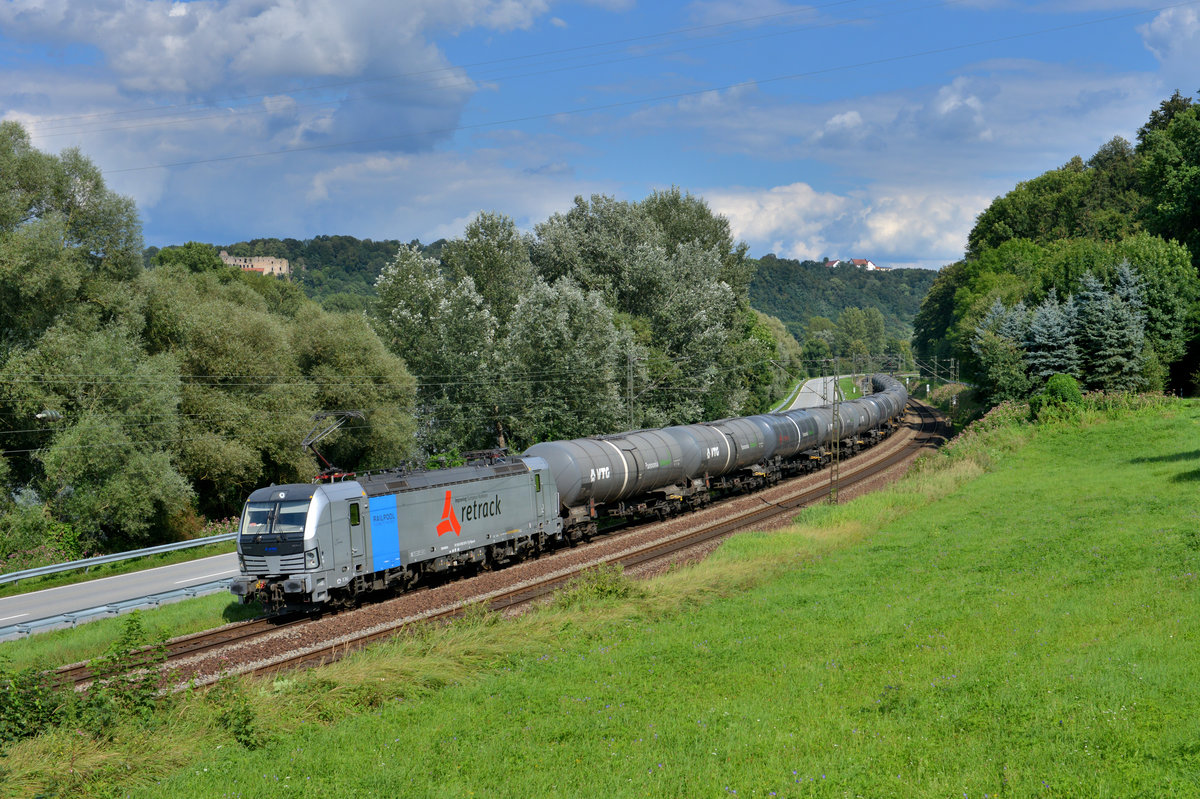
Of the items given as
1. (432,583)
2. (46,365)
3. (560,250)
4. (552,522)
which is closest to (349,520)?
(432,583)

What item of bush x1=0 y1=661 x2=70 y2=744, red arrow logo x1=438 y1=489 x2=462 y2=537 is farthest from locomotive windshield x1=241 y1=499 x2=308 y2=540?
bush x1=0 y1=661 x2=70 y2=744

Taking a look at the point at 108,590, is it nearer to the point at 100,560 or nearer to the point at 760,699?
the point at 100,560

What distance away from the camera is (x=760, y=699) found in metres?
12.6

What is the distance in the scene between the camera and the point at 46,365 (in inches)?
1374

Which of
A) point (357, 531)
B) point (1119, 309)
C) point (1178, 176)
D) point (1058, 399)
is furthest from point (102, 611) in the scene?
point (1178, 176)

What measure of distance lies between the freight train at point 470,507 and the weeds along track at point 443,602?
75 centimetres

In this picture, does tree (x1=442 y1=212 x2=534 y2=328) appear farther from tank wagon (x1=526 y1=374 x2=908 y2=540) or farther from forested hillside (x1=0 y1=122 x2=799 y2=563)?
tank wagon (x1=526 y1=374 x2=908 y2=540)

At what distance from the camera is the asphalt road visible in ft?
87.6

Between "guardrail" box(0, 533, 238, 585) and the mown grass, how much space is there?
19.6 meters

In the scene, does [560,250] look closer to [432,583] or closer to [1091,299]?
[1091,299]

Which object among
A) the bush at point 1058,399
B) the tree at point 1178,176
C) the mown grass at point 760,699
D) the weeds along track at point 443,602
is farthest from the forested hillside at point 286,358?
the tree at point 1178,176

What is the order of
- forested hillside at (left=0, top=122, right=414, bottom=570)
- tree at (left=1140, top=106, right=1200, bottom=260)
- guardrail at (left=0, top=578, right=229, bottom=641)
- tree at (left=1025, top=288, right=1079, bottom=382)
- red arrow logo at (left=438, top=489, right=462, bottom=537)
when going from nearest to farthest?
guardrail at (left=0, top=578, right=229, bottom=641), red arrow logo at (left=438, top=489, right=462, bottom=537), forested hillside at (left=0, top=122, right=414, bottom=570), tree at (left=1025, top=288, right=1079, bottom=382), tree at (left=1140, top=106, right=1200, bottom=260)

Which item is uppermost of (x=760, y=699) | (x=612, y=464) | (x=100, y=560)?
(x=612, y=464)

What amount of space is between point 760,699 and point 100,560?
29.5 metres
